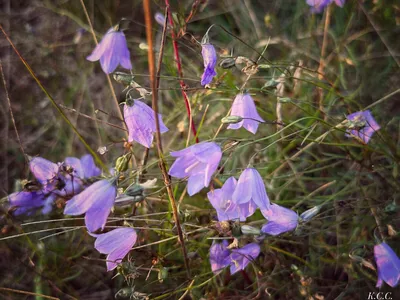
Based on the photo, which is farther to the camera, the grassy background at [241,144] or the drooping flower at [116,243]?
the grassy background at [241,144]

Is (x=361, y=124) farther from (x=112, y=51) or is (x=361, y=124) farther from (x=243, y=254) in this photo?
(x=112, y=51)

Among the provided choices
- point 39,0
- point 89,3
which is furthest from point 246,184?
point 39,0

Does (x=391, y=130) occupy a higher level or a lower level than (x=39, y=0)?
lower

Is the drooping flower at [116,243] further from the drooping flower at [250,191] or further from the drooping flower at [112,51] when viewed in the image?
the drooping flower at [112,51]

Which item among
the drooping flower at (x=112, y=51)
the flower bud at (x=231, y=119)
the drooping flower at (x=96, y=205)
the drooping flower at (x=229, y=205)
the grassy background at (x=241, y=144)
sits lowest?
the grassy background at (x=241, y=144)

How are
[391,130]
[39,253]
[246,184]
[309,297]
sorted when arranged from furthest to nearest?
1. [391,130]
2. [39,253]
3. [309,297]
4. [246,184]

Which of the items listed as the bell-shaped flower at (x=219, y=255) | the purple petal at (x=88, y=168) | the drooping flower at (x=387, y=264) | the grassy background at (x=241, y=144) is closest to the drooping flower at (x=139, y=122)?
the grassy background at (x=241, y=144)

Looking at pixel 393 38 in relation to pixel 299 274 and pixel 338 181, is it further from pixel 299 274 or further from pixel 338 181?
pixel 299 274

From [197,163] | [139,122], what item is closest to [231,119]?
[197,163]
